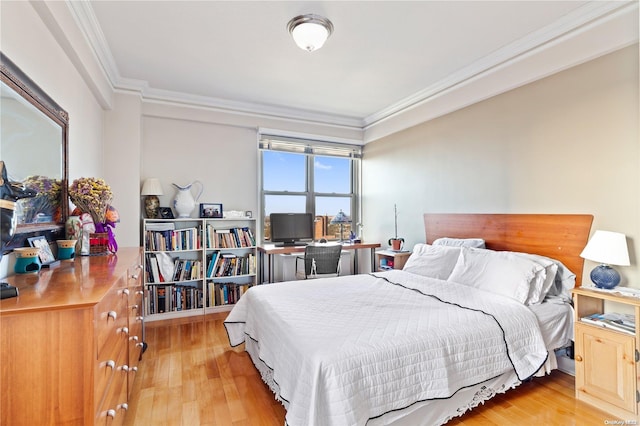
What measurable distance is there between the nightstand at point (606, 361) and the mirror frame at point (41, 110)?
3.15 metres

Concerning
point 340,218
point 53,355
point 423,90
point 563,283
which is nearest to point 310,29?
point 423,90

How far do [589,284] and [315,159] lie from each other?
3.49 metres

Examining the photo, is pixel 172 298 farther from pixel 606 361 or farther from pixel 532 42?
pixel 532 42

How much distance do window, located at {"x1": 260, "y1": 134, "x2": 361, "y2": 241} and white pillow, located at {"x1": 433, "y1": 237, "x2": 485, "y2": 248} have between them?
1869 millimetres

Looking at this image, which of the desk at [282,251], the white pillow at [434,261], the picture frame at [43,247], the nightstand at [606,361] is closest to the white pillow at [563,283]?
the nightstand at [606,361]

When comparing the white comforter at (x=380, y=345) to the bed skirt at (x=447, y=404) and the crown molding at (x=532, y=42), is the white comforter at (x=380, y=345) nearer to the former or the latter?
the bed skirt at (x=447, y=404)

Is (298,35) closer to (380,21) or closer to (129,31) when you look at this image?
(380,21)

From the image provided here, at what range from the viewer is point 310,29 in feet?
7.23

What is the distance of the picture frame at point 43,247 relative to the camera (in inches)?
61.4

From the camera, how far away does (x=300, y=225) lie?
4.46 meters

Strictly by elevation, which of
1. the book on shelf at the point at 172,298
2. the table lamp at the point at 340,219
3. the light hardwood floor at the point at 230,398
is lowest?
the light hardwood floor at the point at 230,398

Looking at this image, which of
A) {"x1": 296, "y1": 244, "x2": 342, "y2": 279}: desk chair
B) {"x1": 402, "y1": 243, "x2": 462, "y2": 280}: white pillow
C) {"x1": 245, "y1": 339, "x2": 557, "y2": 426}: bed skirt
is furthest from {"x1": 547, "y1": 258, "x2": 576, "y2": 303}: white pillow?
{"x1": 296, "y1": 244, "x2": 342, "y2": 279}: desk chair

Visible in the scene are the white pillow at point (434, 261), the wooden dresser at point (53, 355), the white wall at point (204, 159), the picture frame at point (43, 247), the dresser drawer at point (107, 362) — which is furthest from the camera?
the white wall at point (204, 159)

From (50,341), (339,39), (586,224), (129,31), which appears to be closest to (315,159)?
(339,39)
